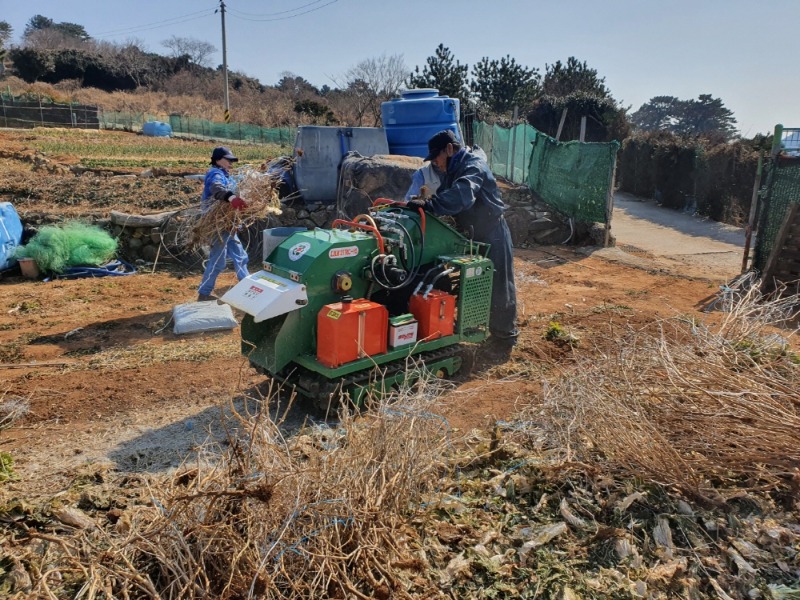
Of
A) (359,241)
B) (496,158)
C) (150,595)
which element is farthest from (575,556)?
(496,158)

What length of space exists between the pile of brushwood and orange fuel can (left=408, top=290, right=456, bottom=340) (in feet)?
4.14

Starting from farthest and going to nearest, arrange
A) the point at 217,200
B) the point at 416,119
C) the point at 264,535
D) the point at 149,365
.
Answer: the point at 416,119, the point at 217,200, the point at 149,365, the point at 264,535

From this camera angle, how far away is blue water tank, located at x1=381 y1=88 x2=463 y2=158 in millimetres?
10125

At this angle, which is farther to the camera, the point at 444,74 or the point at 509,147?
the point at 444,74

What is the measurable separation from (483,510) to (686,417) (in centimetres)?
120

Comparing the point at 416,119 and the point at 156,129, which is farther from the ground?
the point at 156,129

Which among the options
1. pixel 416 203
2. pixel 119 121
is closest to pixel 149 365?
pixel 416 203

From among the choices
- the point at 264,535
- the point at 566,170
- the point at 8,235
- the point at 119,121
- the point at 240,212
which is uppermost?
the point at 119,121

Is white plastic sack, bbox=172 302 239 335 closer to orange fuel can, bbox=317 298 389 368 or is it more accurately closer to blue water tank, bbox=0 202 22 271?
orange fuel can, bbox=317 298 389 368

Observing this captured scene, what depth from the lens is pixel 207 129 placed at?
116 ft

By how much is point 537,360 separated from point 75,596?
435cm

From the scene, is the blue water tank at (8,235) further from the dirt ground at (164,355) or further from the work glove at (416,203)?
the work glove at (416,203)

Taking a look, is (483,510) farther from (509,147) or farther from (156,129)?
(156,129)

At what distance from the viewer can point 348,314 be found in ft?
14.0
